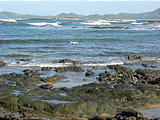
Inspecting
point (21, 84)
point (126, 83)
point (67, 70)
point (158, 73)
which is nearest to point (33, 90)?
point (21, 84)

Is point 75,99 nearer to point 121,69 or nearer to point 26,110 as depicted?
point 26,110

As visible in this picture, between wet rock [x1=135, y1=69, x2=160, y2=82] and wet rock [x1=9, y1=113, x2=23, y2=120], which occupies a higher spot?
wet rock [x1=9, y1=113, x2=23, y2=120]

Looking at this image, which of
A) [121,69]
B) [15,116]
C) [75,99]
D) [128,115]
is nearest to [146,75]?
[121,69]

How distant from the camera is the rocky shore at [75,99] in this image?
9.93m

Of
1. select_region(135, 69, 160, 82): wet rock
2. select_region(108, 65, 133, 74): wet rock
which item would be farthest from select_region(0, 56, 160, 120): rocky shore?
select_region(108, 65, 133, 74): wet rock

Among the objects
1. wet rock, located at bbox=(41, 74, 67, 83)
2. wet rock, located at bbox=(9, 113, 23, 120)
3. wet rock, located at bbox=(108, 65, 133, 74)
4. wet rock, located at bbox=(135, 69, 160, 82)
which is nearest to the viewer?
wet rock, located at bbox=(9, 113, 23, 120)

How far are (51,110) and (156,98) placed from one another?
446cm

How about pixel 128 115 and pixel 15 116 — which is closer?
pixel 15 116

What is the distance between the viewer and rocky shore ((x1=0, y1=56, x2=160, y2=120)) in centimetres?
993

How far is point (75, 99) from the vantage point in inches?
437

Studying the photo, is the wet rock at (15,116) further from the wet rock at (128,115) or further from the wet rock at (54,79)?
the wet rock at (54,79)

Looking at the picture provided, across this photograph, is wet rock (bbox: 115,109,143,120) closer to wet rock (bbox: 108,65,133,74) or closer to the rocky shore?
the rocky shore

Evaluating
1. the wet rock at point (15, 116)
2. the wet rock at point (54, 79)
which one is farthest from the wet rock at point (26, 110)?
the wet rock at point (54, 79)

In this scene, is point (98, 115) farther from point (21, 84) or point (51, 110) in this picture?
point (21, 84)
